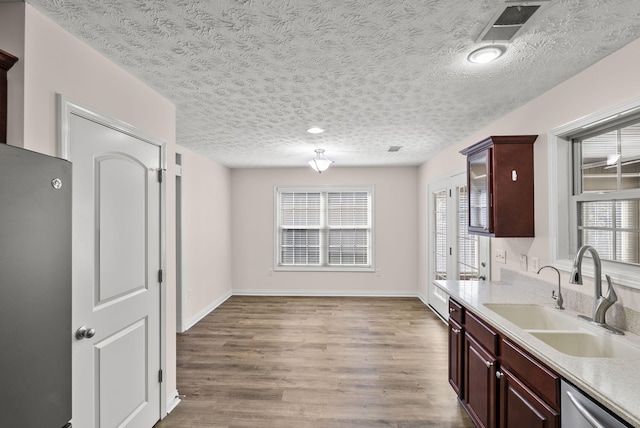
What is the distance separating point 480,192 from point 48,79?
308 cm

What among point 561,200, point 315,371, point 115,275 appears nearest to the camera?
point 115,275

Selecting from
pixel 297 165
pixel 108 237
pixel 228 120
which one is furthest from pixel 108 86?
pixel 297 165

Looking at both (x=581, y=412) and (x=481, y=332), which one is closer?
(x=581, y=412)

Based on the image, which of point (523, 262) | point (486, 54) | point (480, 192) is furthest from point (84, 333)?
point (523, 262)

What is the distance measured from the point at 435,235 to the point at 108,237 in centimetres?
453

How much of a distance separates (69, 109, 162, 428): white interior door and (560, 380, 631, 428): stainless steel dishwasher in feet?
7.38

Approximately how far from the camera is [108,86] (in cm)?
187

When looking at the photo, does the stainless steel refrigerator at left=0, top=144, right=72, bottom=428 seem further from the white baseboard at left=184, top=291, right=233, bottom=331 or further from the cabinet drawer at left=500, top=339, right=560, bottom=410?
the white baseboard at left=184, top=291, right=233, bottom=331

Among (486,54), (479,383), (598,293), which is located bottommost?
(479,383)

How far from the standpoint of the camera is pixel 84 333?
163 cm

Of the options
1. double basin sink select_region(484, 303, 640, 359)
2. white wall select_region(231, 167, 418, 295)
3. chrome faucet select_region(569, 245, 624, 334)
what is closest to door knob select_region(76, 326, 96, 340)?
double basin sink select_region(484, 303, 640, 359)

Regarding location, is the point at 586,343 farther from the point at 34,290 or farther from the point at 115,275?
the point at 115,275

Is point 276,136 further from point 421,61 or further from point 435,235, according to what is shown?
point 435,235

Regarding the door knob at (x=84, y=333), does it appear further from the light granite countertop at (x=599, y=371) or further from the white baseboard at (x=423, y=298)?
the white baseboard at (x=423, y=298)
